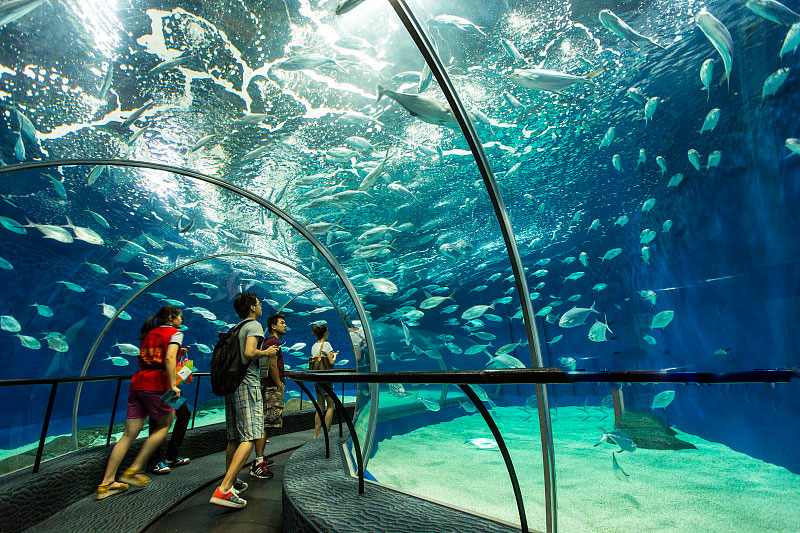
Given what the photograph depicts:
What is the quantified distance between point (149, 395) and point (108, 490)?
96 centimetres

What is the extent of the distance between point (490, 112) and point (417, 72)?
2.30 m

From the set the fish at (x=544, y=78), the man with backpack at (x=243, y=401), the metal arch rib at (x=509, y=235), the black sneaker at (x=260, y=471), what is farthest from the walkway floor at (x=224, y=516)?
the fish at (x=544, y=78)

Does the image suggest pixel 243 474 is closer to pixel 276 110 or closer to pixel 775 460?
pixel 276 110

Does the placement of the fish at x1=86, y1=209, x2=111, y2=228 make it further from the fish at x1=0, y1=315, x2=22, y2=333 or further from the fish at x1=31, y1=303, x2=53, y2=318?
the fish at x1=0, y1=315, x2=22, y2=333

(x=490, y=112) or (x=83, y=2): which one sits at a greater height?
(x=490, y=112)

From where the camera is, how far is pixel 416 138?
5.73 m

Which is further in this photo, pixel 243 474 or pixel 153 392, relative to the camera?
pixel 243 474

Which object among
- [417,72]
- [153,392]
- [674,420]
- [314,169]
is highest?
[417,72]

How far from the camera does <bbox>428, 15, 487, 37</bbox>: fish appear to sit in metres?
3.42

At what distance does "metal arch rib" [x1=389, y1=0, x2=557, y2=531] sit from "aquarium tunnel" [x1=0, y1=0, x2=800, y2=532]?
17 millimetres

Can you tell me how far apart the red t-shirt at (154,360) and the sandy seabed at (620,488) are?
237 cm

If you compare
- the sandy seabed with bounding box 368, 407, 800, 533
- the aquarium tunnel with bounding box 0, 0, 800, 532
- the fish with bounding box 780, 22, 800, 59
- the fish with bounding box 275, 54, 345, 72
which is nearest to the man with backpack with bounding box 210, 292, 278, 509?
the aquarium tunnel with bounding box 0, 0, 800, 532

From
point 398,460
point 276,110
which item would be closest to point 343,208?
point 276,110

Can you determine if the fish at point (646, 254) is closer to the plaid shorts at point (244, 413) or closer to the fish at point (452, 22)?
the fish at point (452, 22)
